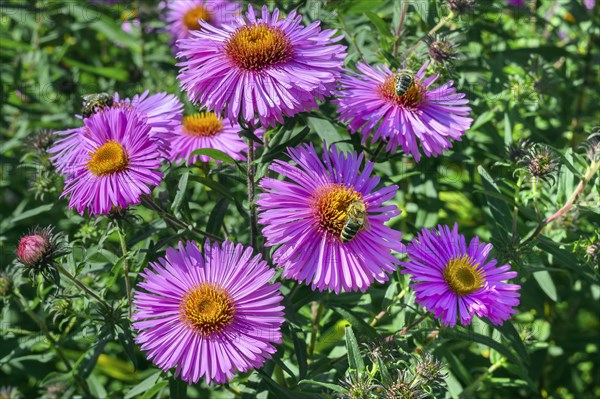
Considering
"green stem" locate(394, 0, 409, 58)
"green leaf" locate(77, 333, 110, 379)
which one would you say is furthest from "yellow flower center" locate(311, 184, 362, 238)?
"green leaf" locate(77, 333, 110, 379)

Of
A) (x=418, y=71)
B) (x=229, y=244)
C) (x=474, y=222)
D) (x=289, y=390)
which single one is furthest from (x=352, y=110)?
(x=474, y=222)

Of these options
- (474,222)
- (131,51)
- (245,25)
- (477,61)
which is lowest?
(245,25)

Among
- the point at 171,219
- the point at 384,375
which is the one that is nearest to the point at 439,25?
the point at 171,219

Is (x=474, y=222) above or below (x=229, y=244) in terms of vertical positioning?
above

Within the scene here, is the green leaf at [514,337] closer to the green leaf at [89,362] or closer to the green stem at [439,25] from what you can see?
the green stem at [439,25]

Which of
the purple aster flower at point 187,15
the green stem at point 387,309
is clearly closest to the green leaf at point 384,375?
the green stem at point 387,309

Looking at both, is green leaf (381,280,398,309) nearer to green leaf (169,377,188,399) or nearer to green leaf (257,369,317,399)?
green leaf (257,369,317,399)

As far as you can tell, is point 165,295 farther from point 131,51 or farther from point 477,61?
point 131,51

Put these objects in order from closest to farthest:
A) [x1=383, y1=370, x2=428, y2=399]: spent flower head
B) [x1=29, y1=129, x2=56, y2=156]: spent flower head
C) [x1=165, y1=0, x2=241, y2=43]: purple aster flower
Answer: [x1=383, y1=370, x2=428, y2=399]: spent flower head
[x1=29, y1=129, x2=56, y2=156]: spent flower head
[x1=165, y1=0, x2=241, y2=43]: purple aster flower
